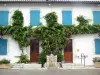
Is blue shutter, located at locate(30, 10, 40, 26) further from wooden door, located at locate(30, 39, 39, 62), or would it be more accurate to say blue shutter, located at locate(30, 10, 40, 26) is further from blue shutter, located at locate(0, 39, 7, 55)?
blue shutter, located at locate(0, 39, 7, 55)

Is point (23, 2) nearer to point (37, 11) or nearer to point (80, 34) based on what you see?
point (37, 11)

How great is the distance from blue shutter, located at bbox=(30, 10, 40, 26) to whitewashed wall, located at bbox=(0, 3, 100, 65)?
0.27 metres

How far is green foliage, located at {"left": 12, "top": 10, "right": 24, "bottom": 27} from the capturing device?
2430cm

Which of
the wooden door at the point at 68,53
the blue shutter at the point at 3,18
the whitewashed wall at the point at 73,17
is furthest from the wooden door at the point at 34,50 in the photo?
the blue shutter at the point at 3,18

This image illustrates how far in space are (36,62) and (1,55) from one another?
310 centimetres

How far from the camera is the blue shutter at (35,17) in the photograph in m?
24.6

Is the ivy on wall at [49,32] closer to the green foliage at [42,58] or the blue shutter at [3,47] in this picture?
the green foliage at [42,58]

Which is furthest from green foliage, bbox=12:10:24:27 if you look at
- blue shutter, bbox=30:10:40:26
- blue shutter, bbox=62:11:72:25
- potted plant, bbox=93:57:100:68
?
potted plant, bbox=93:57:100:68

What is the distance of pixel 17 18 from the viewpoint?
80.1 ft

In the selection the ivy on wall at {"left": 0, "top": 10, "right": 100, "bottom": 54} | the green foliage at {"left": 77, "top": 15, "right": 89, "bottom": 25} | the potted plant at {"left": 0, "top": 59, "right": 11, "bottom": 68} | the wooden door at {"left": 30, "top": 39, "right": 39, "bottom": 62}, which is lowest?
the potted plant at {"left": 0, "top": 59, "right": 11, "bottom": 68}

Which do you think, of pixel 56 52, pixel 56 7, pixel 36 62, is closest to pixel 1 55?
pixel 36 62

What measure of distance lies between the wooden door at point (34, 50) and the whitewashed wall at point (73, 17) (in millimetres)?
368

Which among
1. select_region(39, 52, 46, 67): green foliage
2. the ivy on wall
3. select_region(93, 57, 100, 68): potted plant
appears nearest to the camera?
select_region(93, 57, 100, 68): potted plant

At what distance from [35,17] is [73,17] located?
338cm
